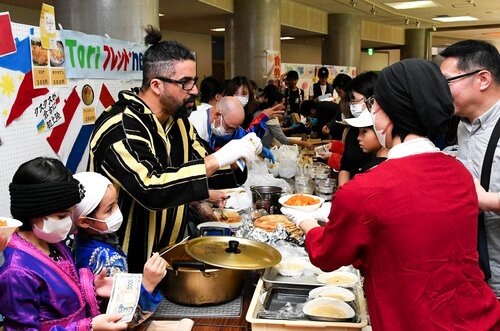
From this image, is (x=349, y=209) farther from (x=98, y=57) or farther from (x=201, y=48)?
(x=201, y=48)

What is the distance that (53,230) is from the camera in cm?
142

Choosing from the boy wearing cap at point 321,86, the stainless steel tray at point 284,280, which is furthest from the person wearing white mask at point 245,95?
the boy wearing cap at point 321,86

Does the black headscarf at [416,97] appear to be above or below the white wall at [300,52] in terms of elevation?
below

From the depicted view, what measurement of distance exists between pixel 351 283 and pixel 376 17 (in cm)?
1465

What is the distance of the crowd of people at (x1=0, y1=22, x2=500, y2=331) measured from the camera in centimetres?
125

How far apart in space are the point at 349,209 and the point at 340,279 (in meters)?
0.70

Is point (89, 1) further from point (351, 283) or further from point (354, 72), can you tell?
point (354, 72)

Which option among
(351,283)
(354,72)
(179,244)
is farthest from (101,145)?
(354,72)

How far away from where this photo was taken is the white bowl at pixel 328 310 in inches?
62.0

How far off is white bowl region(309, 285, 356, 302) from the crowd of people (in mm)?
272

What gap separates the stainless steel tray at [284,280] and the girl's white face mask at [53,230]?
30.3 inches

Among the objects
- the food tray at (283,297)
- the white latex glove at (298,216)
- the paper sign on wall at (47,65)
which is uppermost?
the paper sign on wall at (47,65)

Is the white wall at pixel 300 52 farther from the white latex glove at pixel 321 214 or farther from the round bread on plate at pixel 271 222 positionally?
the white latex glove at pixel 321 214

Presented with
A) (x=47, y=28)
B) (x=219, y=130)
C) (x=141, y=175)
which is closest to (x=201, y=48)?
(x=219, y=130)
